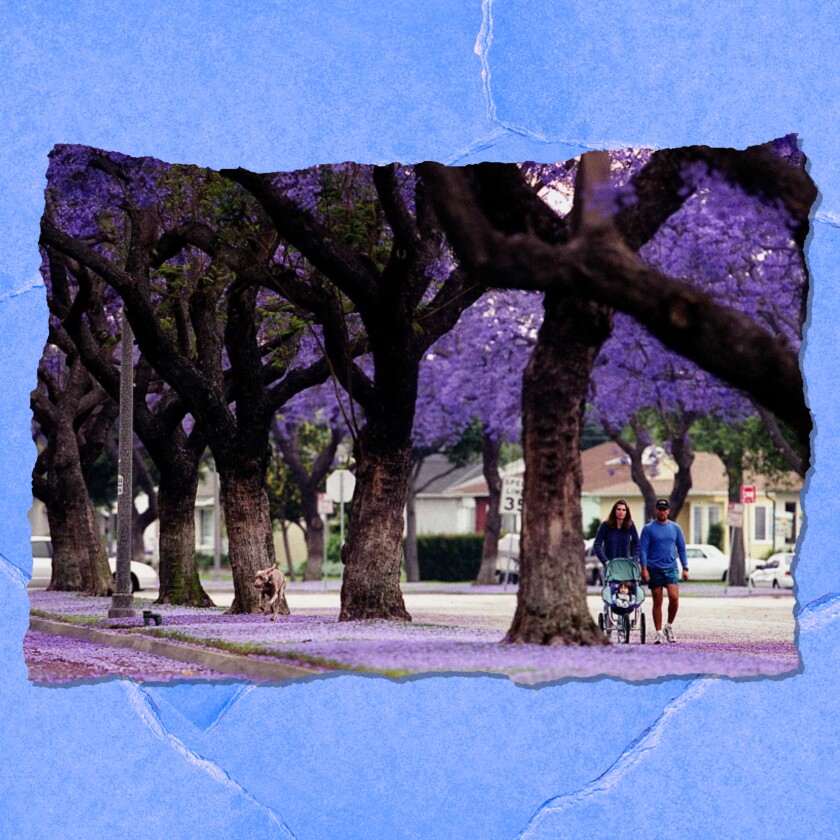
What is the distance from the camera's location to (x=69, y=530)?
8.59 m

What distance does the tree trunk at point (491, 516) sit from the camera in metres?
7.16

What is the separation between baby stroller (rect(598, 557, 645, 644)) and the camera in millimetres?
6848

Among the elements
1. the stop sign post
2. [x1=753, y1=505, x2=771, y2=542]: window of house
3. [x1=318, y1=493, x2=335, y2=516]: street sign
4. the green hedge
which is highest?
the stop sign post

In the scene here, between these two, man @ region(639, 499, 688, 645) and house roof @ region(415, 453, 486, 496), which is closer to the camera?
man @ region(639, 499, 688, 645)

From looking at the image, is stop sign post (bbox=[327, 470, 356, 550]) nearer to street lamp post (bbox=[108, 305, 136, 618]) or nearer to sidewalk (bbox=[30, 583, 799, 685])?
sidewalk (bbox=[30, 583, 799, 685])

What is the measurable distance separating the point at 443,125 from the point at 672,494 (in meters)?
2.03

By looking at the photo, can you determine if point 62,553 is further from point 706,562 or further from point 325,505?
point 706,562

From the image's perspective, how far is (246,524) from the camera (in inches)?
319

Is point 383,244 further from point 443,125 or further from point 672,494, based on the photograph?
point 672,494

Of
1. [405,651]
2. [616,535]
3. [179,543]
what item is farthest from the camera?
[179,543]

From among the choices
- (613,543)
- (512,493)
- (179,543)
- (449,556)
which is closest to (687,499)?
(613,543)

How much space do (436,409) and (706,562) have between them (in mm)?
1493

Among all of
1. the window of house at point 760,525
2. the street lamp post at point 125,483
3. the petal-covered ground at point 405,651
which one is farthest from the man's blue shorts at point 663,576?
the street lamp post at point 125,483

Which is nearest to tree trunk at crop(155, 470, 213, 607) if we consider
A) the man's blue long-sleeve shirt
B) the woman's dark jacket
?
the woman's dark jacket
